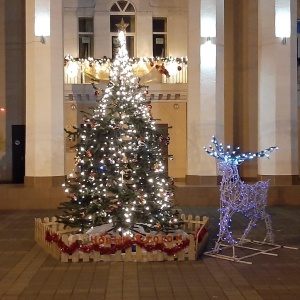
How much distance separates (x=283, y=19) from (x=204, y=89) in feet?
10.8

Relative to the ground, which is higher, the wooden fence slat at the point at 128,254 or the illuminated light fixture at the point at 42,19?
the illuminated light fixture at the point at 42,19

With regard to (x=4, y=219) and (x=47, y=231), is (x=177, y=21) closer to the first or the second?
(x=4, y=219)

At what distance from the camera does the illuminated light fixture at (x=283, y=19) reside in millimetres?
18422

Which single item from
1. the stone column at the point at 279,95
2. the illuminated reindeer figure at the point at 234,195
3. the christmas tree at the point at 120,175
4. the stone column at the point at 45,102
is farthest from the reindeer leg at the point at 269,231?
the stone column at the point at 45,102

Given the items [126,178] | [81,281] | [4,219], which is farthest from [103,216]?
[4,219]

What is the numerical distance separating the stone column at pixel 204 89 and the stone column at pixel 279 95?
1.45 m

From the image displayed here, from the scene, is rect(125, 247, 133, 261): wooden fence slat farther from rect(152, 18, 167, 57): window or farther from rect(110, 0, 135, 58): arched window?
rect(152, 18, 167, 57): window

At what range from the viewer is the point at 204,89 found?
18.5m

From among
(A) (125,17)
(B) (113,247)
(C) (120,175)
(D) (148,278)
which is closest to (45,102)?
(A) (125,17)

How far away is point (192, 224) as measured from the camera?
12492 millimetres

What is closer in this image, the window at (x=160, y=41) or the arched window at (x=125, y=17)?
the arched window at (x=125, y=17)

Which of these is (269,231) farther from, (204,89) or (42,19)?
(42,19)

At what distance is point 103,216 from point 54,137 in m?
7.82

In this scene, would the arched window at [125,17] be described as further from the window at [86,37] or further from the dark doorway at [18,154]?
the dark doorway at [18,154]
